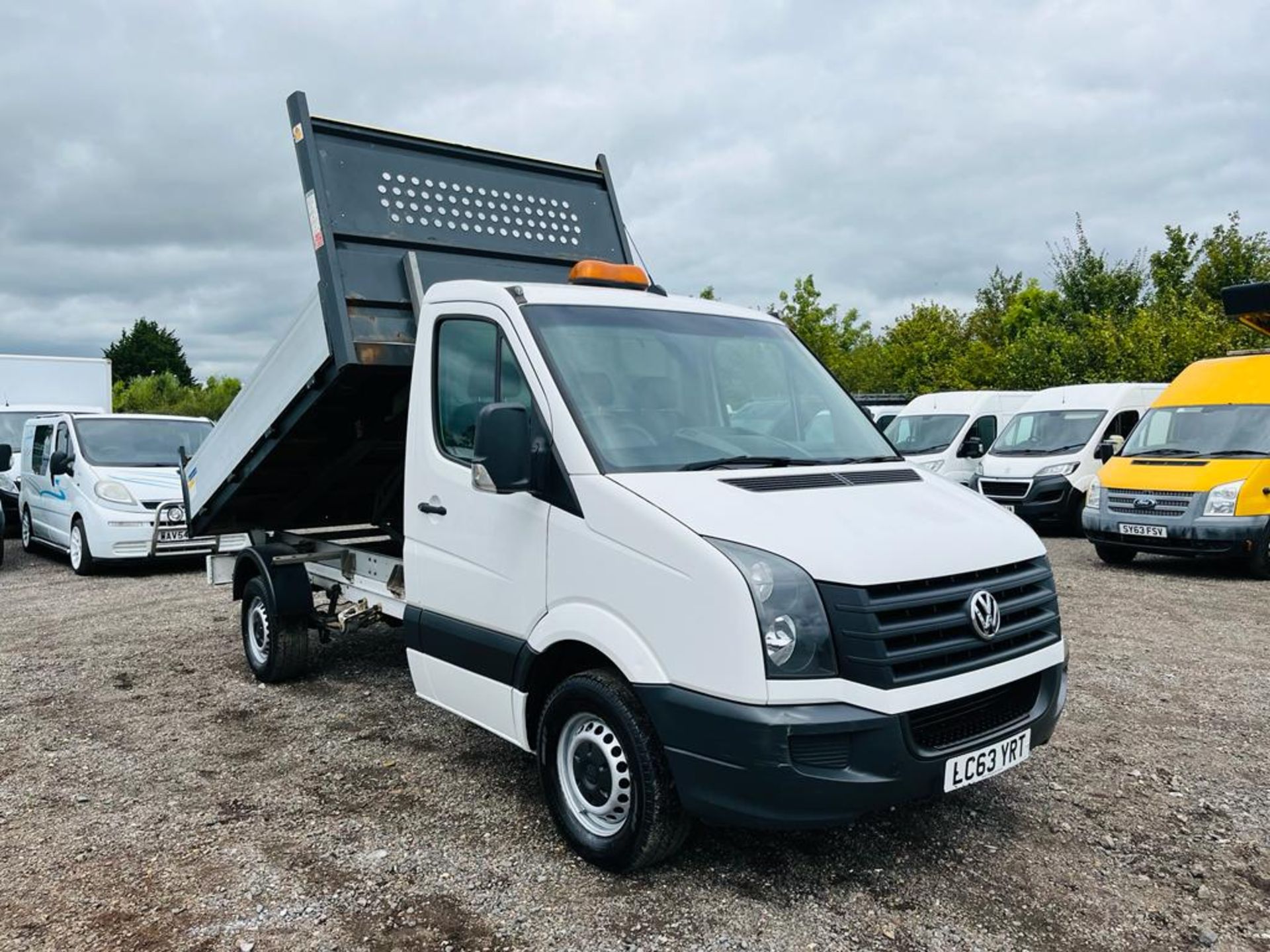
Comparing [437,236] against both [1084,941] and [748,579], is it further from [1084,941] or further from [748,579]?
[1084,941]

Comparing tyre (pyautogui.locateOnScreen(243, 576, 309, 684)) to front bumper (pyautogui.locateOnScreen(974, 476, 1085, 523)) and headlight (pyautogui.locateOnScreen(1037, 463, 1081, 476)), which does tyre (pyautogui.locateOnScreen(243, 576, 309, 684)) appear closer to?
front bumper (pyautogui.locateOnScreen(974, 476, 1085, 523))

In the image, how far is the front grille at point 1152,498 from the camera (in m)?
10.6

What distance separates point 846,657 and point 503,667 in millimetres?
1501

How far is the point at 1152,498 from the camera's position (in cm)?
1088

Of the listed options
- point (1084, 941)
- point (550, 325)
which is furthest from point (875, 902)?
point (550, 325)

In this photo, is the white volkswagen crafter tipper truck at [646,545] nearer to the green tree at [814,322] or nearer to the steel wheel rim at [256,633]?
the steel wheel rim at [256,633]

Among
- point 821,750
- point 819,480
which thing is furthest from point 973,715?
point 819,480

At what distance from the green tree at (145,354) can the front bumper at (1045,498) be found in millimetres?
66335

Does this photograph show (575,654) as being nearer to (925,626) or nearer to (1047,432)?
(925,626)

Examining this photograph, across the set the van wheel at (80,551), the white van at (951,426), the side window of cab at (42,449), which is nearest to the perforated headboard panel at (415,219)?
the van wheel at (80,551)

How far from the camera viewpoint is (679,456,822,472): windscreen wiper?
150 inches

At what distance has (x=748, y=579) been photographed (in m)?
3.18

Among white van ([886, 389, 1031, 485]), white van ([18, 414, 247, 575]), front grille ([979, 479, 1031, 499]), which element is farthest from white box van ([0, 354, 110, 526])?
front grille ([979, 479, 1031, 499])

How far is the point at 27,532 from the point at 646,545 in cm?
1347
